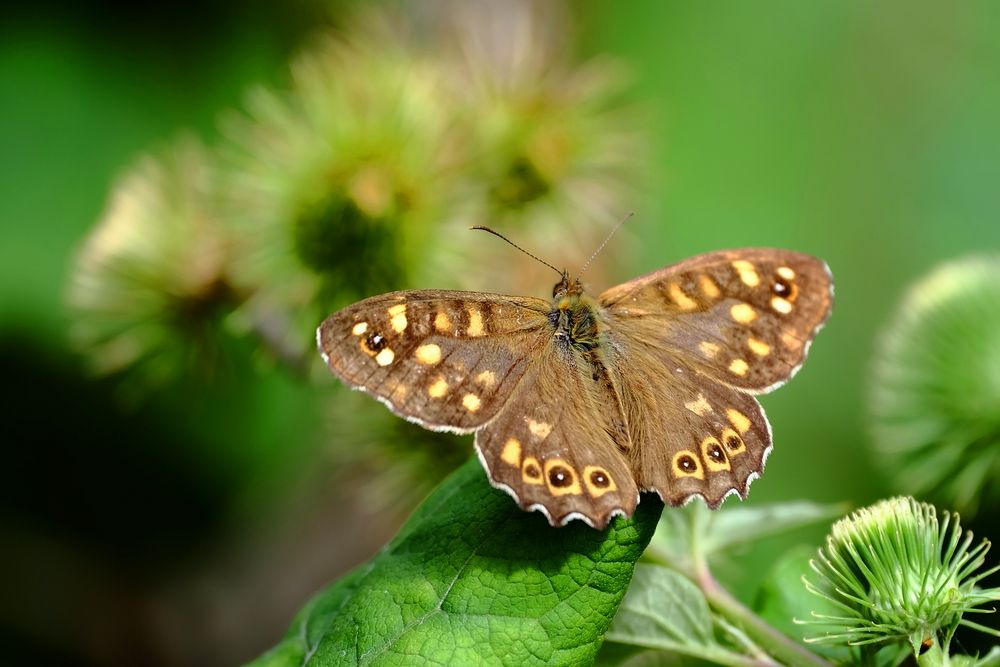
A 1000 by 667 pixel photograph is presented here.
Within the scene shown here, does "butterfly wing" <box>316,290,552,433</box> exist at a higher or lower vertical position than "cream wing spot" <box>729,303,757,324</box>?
higher

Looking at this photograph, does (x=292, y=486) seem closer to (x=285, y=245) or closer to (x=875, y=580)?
(x=285, y=245)

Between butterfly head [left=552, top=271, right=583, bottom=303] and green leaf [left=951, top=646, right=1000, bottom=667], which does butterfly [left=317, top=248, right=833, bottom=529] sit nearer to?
butterfly head [left=552, top=271, right=583, bottom=303]

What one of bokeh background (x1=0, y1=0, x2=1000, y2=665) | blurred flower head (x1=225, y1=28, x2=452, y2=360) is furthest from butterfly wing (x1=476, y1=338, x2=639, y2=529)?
bokeh background (x1=0, y1=0, x2=1000, y2=665)

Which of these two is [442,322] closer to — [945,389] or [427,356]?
[427,356]

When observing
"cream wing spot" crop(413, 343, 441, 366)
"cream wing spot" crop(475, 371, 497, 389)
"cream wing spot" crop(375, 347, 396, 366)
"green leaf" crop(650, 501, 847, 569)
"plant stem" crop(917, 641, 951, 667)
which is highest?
"cream wing spot" crop(375, 347, 396, 366)

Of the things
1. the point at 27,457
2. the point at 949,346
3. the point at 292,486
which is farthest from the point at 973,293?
the point at 27,457

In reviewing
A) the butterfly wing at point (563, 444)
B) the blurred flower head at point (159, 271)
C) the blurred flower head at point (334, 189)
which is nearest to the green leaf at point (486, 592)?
the butterfly wing at point (563, 444)
